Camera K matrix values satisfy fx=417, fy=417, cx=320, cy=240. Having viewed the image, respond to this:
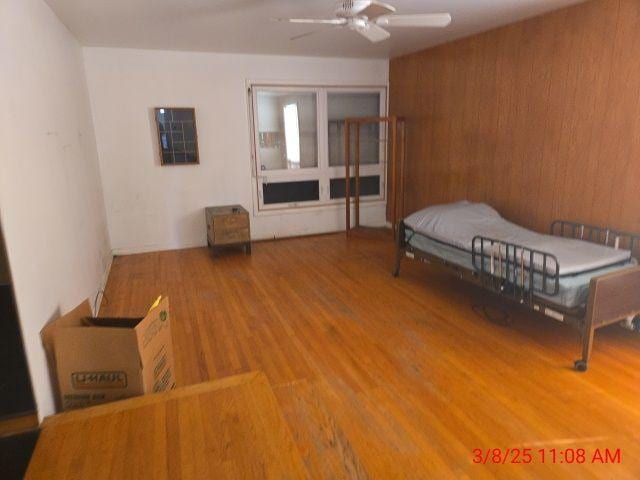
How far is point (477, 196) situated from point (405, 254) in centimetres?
112

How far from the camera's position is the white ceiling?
10.6 ft

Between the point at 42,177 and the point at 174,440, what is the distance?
62.7 inches

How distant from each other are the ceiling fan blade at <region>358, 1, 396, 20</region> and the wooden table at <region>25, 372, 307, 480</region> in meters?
2.31

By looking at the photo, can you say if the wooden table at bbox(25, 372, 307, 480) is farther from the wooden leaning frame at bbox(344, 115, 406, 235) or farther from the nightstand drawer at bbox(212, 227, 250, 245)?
the wooden leaning frame at bbox(344, 115, 406, 235)

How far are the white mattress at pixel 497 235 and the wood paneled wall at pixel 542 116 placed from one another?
37 centimetres

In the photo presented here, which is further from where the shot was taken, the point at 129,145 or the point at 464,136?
the point at 129,145

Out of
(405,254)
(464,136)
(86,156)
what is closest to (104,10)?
(86,156)

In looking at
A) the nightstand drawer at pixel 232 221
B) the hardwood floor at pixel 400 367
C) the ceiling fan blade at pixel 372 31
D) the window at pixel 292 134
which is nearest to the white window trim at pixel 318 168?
the window at pixel 292 134

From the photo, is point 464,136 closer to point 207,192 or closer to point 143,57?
point 207,192

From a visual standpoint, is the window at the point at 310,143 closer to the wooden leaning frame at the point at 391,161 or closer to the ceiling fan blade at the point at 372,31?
the wooden leaning frame at the point at 391,161

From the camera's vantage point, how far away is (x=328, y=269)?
15.0 feet

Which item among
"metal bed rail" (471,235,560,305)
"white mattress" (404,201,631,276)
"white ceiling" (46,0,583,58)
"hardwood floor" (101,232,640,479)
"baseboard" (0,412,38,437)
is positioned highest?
"white ceiling" (46,0,583,58)

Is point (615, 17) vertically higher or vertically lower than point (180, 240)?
higher
